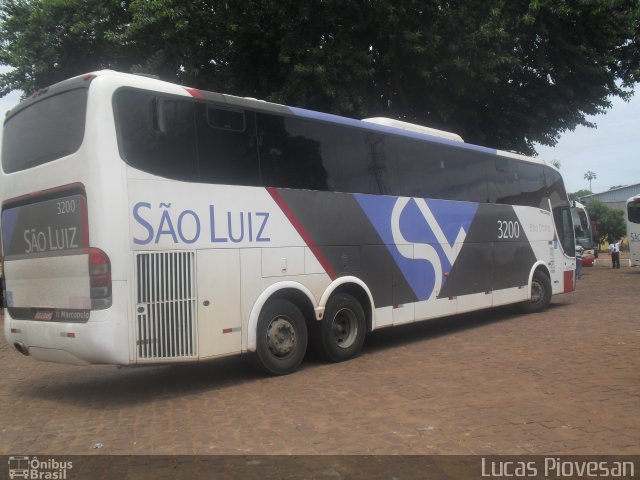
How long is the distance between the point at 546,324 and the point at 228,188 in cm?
727

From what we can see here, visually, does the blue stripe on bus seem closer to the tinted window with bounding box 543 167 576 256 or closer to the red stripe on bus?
the red stripe on bus

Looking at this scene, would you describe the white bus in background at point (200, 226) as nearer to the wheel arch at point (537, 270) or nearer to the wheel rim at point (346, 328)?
the wheel rim at point (346, 328)

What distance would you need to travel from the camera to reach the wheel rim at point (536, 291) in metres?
13.4

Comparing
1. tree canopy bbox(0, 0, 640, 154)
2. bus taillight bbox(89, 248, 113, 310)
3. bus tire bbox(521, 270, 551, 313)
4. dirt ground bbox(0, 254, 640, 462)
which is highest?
tree canopy bbox(0, 0, 640, 154)

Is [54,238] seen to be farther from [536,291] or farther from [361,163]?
[536,291]

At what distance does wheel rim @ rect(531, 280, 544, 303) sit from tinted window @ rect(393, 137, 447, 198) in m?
4.31

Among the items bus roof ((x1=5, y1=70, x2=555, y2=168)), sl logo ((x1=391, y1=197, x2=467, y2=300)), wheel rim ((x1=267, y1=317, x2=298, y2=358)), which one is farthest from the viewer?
sl logo ((x1=391, y1=197, x2=467, y2=300))

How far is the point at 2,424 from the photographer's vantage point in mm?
5840

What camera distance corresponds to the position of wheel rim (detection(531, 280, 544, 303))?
13.4 metres

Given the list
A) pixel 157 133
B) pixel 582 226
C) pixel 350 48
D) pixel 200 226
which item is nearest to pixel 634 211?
pixel 582 226

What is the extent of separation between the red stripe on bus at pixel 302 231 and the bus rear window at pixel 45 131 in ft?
7.79

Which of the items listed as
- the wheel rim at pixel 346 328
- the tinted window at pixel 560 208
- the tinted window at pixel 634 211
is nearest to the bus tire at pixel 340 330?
the wheel rim at pixel 346 328

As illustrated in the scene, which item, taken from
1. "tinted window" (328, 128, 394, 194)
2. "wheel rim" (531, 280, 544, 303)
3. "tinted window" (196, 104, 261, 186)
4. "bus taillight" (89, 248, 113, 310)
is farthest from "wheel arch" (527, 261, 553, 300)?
"bus taillight" (89, 248, 113, 310)

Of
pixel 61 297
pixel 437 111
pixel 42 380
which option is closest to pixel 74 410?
pixel 61 297
